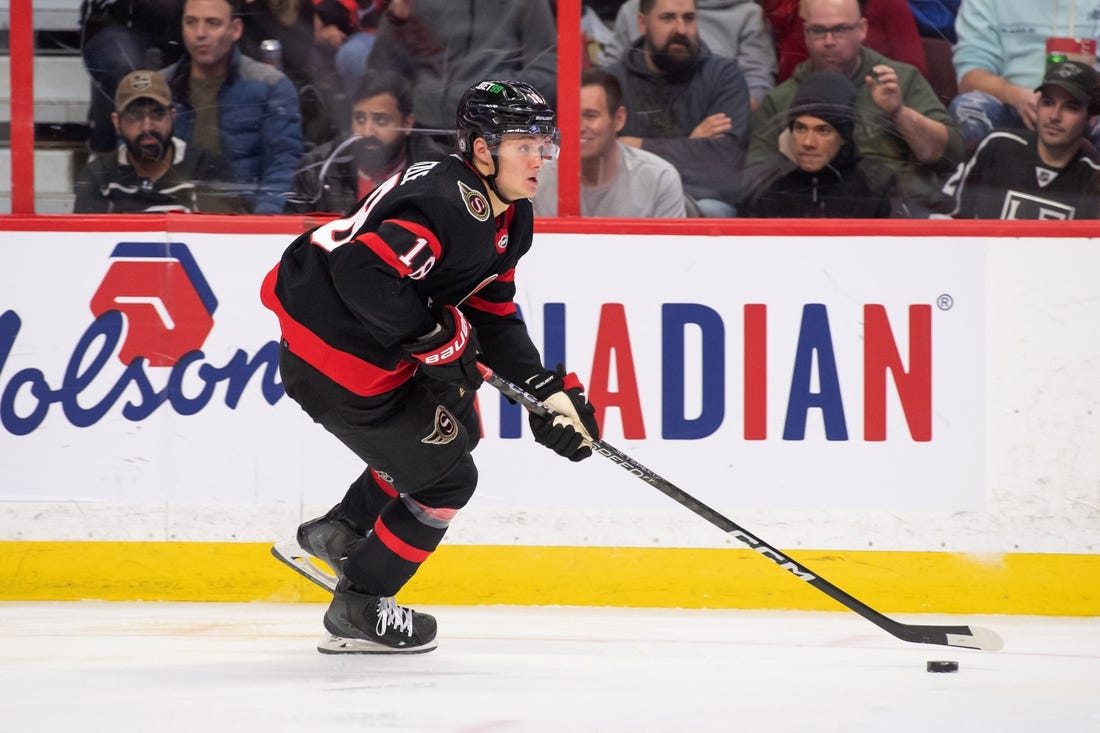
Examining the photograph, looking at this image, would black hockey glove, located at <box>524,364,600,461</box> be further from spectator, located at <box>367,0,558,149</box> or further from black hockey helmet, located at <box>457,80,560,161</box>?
spectator, located at <box>367,0,558,149</box>

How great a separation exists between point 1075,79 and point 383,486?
208 centimetres

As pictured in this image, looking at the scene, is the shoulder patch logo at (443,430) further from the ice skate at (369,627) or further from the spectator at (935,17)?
the spectator at (935,17)

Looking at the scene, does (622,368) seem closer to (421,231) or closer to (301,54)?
(421,231)

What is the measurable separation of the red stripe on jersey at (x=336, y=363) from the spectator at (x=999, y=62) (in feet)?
5.80

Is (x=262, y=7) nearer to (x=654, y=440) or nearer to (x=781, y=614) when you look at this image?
(x=654, y=440)

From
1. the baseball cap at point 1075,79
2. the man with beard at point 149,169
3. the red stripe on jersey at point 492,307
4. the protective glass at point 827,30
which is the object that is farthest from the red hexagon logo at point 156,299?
the baseball cap at point 1075,79

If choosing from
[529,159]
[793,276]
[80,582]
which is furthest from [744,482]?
[80,582]

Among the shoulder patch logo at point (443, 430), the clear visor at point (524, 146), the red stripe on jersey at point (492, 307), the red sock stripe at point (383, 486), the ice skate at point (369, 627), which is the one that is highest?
the clear visor at point (524, 146)

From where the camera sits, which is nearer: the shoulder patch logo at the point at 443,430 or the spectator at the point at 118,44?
the shoulder patch logo at the point at 443,430

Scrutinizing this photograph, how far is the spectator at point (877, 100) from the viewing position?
3.54m

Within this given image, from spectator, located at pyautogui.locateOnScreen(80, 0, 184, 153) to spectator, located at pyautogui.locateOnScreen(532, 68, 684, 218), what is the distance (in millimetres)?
1095

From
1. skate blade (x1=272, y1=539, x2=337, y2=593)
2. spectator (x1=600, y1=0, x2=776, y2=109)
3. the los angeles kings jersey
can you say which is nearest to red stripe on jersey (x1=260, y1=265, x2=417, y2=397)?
the los angeles kings jersey

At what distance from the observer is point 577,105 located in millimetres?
3521

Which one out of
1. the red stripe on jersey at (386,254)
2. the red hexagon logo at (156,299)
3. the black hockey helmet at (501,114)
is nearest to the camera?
the red stripe on jersey at (386,254)
